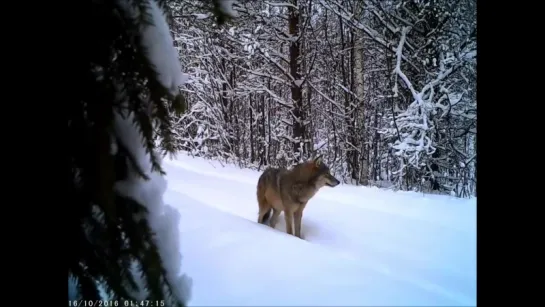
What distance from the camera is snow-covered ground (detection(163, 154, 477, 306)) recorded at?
1.43m

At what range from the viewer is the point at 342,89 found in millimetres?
7898

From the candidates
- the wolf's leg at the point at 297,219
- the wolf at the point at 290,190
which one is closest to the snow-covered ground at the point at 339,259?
the wolf's leg at the point at 297,219

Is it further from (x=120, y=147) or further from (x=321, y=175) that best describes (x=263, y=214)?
(x=120, y=147)

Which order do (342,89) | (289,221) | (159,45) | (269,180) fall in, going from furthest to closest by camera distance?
(342,89) → (269,180) → (289,221) → (159,45)

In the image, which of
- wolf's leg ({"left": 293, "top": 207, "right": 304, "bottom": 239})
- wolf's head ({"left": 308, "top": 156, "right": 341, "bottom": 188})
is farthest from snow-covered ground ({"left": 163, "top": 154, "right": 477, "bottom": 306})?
wolf's head ({"left": 308, "top": 156, "right": 341, "bottom": 188})

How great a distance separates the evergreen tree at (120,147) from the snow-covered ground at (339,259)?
58 cm

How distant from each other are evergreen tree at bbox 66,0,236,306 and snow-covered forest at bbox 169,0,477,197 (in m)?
5.23

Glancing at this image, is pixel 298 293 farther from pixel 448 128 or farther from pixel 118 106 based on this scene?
pixel 448 128

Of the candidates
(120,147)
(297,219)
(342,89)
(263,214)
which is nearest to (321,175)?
(297,219)

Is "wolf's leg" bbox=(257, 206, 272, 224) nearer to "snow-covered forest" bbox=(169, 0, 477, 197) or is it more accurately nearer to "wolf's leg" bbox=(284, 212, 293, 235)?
"wolf's leg" bbox=(284, 212, 293, 235)

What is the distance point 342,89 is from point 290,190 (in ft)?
15.1

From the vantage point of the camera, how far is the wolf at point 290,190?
13.1 ft
